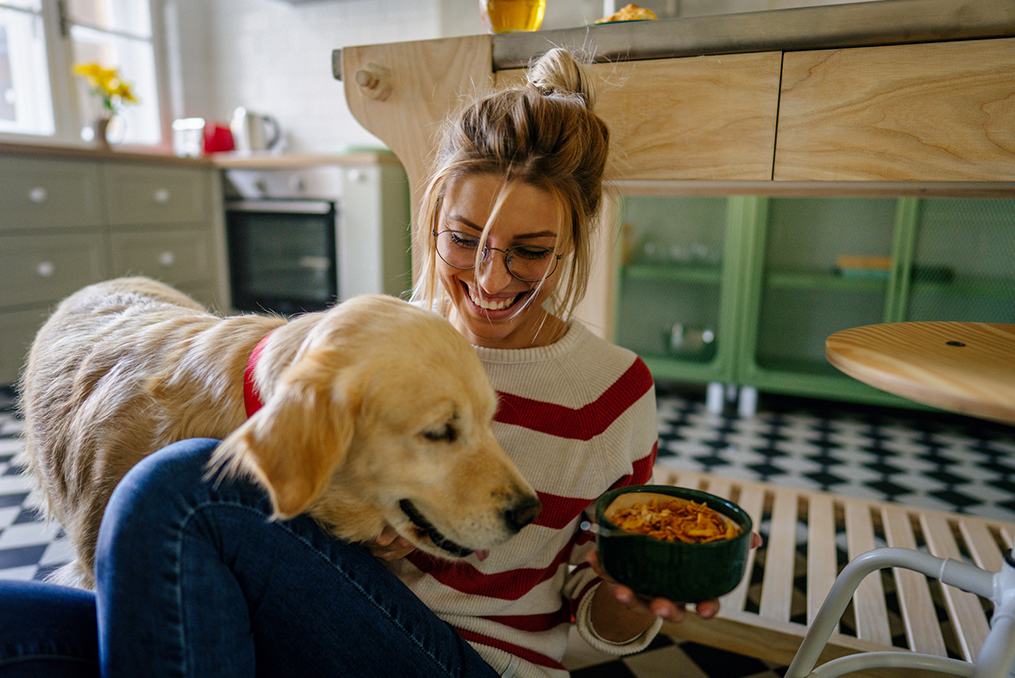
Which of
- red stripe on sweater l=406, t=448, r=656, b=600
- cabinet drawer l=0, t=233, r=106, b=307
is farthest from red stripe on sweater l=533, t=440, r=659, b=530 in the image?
cabinet drawer l=0, t=233, r=106, b=307

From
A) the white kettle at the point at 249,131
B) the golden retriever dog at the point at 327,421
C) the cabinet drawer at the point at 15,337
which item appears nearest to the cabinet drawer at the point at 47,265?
the cabinet drawer at the point at 15,337

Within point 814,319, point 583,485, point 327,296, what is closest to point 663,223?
point 814,319

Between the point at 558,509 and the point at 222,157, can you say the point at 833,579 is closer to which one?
the point at 558,509

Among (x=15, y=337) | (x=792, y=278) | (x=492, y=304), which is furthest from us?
(x=792, y=278)

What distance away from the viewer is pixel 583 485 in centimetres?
90

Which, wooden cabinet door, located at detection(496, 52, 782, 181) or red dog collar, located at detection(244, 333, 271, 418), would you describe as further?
wooden cabinet door, located at detection(496, 52, 782, 181)

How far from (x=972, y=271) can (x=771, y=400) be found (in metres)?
1.00

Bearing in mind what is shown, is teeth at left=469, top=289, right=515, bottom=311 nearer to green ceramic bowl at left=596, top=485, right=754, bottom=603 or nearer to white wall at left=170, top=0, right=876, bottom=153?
green ceramic bowl at left=596, top=485, right=754, bottom=603

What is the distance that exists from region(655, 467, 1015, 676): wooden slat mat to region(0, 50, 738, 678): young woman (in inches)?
20.2

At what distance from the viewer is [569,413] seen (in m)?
0.92

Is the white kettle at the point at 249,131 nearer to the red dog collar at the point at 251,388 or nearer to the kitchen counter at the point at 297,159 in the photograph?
the kitchen counter at the point at 297,159

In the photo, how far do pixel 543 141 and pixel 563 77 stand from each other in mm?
99

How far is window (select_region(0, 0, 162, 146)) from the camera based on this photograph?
335 centimetres

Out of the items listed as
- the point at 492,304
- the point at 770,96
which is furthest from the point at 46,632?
the point at 770,96
